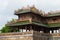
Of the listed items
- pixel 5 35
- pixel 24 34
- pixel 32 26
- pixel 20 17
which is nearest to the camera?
pixel 24 34

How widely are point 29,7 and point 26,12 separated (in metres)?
1.47

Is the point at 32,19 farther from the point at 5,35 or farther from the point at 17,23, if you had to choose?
the point at 5,35

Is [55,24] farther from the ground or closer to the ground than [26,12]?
closer to the ground

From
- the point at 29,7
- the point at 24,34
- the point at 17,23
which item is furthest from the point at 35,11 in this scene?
the point at 24,34

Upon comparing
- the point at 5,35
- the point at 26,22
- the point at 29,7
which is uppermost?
the point at 29,7

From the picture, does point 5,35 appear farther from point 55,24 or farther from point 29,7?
point 55,24

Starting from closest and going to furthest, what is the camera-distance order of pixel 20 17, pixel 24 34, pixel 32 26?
pixel 24 34 < pixel 32 26 < pixel 20 17

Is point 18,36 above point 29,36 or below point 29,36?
below

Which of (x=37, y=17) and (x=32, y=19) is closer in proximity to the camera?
(x=32, y=19)

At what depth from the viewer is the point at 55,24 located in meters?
38.9

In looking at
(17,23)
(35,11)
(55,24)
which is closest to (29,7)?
(35,11)

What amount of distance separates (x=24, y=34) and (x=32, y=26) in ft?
15.3

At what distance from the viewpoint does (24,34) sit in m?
31.8

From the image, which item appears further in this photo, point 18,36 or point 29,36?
point 18,36
